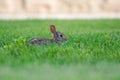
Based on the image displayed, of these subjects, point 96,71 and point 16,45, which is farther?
point 16,45

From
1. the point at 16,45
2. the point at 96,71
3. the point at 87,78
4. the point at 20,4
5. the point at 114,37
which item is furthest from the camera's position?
the point at 20,4

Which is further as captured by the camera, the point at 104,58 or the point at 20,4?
the point at 20,4

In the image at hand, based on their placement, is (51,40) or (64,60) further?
(51,40)

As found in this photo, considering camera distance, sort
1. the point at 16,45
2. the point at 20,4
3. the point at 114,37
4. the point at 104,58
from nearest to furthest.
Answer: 1. the point at 104,58
2. the point at 16,45
3. the point at 114,37
4. the point at 20,4

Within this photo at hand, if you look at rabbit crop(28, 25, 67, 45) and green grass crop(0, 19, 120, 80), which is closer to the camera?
green grass crop(0, 19, 120, 80)

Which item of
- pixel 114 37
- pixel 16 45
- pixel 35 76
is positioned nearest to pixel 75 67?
pixel 35 76

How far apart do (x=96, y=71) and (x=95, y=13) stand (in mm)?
12175

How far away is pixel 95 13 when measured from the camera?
55.3 ft

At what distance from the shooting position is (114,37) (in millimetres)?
7820

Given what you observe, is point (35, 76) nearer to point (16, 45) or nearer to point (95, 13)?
point (16, 45)

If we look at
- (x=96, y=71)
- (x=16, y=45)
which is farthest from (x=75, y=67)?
(x=16, y=45)

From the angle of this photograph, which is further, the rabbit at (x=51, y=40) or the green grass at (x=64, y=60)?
the rabbit at (x=51, y=40)

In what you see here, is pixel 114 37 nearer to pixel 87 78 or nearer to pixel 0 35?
pixel 0 35

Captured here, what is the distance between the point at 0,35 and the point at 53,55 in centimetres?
243
